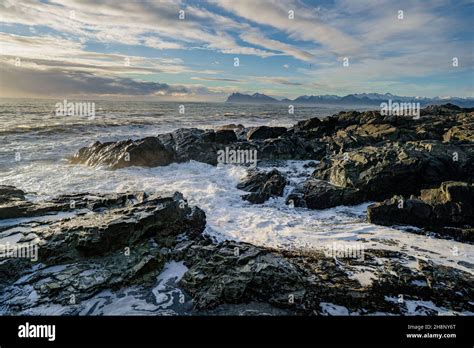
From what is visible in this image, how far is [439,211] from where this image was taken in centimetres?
1217

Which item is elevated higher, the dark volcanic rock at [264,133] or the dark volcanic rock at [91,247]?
the dark volcanic rock at [264,133]

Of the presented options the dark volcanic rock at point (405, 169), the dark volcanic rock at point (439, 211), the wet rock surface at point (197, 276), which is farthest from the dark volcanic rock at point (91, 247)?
the dark volcanic rock at point (405, 169)

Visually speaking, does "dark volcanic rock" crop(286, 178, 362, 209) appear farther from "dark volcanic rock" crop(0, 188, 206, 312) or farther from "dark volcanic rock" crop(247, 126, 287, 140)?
"dark volcanic rock" crop(247, 126, 287, 140)

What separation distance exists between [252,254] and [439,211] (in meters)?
8.21

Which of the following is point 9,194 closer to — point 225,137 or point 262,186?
point 262,186

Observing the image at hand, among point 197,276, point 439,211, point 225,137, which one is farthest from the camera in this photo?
point 225,137

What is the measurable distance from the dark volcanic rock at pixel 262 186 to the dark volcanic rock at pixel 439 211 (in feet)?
16.7

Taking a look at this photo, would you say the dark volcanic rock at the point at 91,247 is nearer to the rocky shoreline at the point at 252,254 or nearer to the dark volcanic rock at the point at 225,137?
the rocky shoreline at the point at 252,254

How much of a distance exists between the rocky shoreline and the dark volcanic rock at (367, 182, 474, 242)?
38 millimetres

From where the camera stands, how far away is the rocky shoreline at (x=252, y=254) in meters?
7.78

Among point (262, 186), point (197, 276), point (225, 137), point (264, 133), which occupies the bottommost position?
point (197, 276)

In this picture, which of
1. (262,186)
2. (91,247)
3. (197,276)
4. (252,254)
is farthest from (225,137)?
(197,276)
